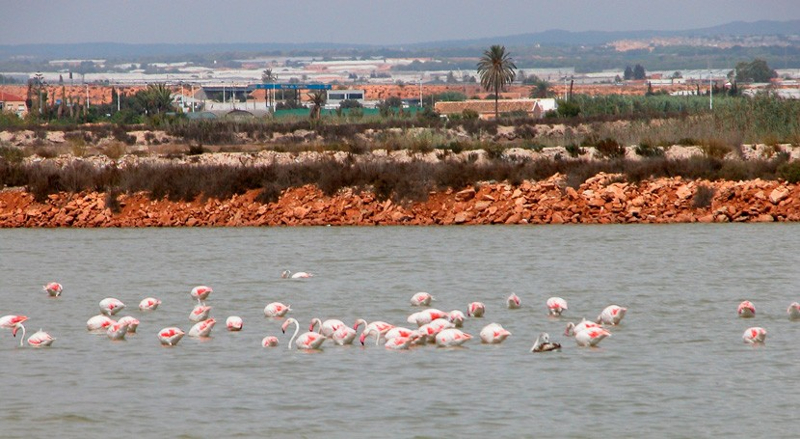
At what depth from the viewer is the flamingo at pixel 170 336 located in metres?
15.0

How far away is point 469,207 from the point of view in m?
30.8

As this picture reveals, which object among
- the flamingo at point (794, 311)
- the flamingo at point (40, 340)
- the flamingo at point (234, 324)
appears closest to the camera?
the flamingo at point (40, 340)

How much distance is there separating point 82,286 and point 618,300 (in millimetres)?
8126

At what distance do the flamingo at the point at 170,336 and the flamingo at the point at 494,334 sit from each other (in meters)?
3.27

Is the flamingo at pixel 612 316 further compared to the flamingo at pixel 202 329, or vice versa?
the flamingo at pixel 612 316

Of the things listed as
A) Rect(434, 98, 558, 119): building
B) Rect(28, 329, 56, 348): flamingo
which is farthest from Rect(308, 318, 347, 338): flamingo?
Rect(434, 98, 558, 119): building

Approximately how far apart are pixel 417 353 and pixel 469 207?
1646 cm

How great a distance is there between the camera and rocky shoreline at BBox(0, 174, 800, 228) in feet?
98.1

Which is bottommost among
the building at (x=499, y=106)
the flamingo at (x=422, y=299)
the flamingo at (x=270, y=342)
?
the building at (x=499, y=106)

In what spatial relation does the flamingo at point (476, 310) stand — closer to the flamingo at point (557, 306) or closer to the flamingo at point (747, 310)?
the flamingo at point (557, 306)

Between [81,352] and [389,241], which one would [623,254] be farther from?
[81,352]

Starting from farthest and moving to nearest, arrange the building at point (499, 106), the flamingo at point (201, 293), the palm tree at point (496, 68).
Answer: the building at point (499, 106), the palm tree at point (496, 68), the flamingo at point (201, 293)

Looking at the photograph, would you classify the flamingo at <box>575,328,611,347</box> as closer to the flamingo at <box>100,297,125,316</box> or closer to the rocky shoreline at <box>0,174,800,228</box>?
the flamingo at <box>100,297,125,316</box>

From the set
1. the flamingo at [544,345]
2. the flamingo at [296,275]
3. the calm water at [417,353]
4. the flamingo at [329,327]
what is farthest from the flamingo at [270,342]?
the flamingo at [296,275]
